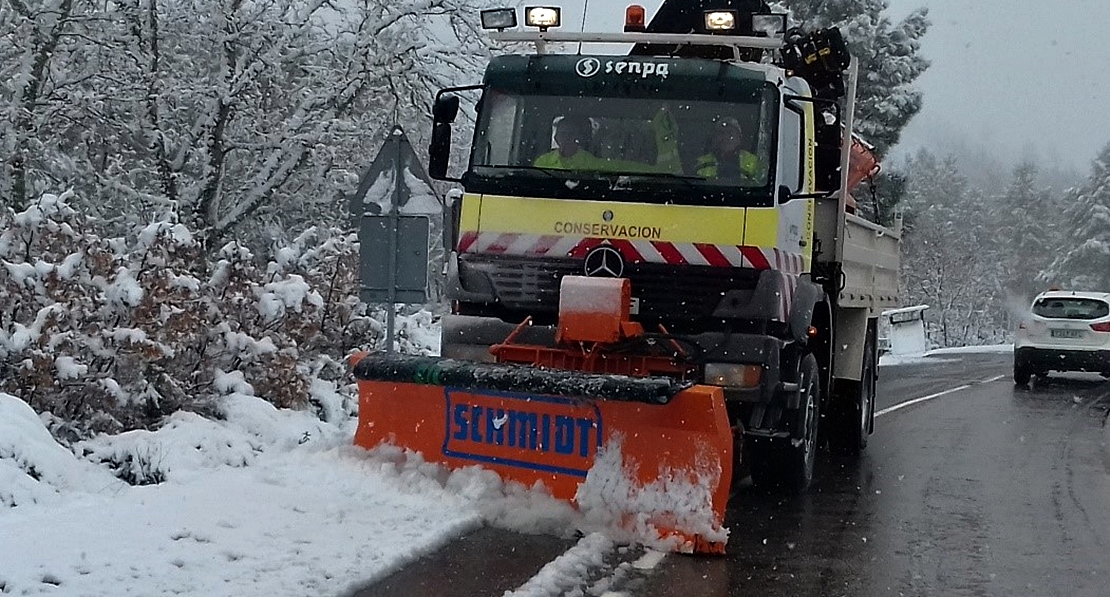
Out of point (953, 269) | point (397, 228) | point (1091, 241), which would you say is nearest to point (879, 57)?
point (397, 228)

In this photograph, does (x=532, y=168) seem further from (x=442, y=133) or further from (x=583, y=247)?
(x=442, y=133)

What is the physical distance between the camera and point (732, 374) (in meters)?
6.99

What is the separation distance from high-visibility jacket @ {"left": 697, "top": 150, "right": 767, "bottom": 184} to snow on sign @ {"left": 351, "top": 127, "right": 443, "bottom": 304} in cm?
276

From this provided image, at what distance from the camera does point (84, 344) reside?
8.16 m

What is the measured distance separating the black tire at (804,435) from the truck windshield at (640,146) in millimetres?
1451

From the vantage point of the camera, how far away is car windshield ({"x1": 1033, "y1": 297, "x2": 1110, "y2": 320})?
20078mm

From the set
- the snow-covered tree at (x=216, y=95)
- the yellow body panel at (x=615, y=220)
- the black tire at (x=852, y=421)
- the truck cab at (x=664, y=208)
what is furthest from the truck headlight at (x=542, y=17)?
the snow-covered tree at (x=216, y=95)

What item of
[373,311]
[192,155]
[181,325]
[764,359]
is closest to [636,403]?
[764,359]

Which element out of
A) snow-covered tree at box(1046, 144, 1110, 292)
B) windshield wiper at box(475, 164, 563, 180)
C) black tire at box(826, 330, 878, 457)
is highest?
snow-covered tree at box(1046, 144, 1110, 292)

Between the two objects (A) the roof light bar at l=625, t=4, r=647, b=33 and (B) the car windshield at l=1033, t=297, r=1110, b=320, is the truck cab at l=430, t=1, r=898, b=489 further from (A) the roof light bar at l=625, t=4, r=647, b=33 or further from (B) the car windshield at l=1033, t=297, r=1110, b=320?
(B) the car windshield at l=1033, t=297, r=1110, b=320

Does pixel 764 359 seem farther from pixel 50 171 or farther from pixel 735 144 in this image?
pixel 50 171

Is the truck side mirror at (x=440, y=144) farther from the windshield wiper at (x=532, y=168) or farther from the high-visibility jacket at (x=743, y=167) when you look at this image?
the high-visibility jacket at (x=743, y=167)

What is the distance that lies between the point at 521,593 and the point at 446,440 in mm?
1883

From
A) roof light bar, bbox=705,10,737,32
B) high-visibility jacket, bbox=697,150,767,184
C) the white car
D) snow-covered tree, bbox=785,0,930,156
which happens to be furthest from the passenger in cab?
snow-covered tree, bbox=785,0,930,156
